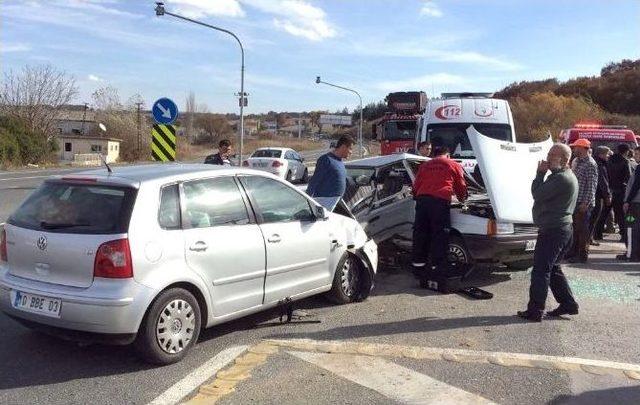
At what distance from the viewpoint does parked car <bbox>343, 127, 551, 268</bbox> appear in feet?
25.2

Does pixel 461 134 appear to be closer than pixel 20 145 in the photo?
Yes

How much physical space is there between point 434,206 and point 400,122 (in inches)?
682

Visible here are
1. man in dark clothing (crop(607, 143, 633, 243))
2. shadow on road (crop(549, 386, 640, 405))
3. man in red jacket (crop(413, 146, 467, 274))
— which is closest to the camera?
shadow on road (crop(549, 386, 640, 405))

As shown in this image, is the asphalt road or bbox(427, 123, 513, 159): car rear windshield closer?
the asphalt road

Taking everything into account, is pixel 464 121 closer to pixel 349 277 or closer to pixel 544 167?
pixel 544 167

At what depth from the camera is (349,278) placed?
22.5ft

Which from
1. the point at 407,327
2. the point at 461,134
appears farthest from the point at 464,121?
the point at 407,327

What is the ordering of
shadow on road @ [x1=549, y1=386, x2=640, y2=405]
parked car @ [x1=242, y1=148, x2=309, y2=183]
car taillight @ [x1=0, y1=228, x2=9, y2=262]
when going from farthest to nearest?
parked car @ [x1=242, y1=148, x2=309, y2=183]
car taillight @ [x1=0, y1=228, x2=9, y2=262]
shadow on road @ [x1=549, y1=386, x2=640, y2=405]

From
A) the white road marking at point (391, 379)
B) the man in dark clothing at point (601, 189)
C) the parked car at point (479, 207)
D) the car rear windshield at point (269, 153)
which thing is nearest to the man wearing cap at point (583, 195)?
the man in dark clothing at point (601, 189)

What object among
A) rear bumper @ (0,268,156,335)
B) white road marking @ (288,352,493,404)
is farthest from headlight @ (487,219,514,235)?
rear bumper @ (0,268,156,335)

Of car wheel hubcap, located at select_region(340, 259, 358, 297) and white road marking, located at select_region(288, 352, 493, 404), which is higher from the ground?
car wheel hubcap, located at select_region(340, 259, 358, 297)

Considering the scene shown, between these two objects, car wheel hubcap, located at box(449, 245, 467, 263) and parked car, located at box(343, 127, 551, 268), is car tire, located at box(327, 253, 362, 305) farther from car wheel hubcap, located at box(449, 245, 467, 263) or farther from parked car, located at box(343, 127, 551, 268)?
car wheel hubcap, located at box(449, 245, 467, 263)

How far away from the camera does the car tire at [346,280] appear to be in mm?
6637

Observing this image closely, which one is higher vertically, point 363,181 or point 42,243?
point 363,181
